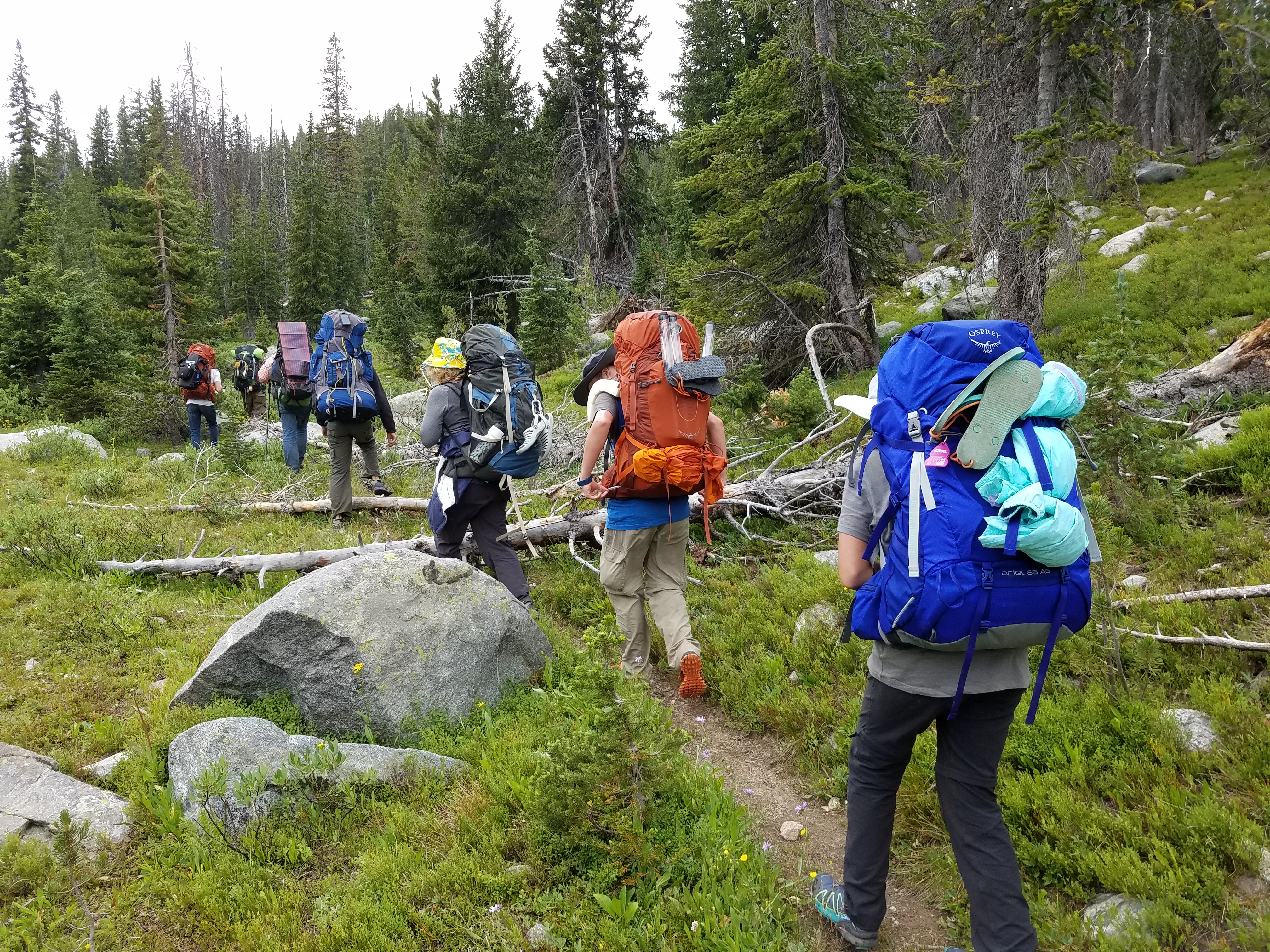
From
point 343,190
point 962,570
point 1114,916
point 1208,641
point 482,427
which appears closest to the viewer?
point 962,570

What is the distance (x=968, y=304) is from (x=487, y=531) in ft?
33.6

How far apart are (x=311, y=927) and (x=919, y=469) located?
3.15 meters

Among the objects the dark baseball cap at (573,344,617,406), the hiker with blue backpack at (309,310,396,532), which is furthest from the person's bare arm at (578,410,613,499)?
the hiker with blue backpack at (309,310,396,532)

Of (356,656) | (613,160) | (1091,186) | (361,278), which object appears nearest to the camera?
(356,656)

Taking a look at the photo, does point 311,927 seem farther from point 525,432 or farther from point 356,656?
point 525,432

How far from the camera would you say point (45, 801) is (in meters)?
3.64

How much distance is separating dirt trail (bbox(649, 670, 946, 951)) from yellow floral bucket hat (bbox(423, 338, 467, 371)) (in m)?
3.16

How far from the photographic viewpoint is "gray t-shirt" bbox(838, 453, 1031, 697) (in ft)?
7.63

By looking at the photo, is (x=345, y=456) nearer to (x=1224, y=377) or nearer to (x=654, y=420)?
(x=654, y=420)

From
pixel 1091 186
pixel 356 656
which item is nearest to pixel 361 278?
pixel 1091 186

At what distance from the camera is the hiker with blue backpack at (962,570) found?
212cm

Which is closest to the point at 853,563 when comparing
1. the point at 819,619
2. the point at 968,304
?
the point at 819,619

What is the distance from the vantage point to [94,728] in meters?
4.49

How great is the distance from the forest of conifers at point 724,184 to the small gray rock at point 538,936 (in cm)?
826
